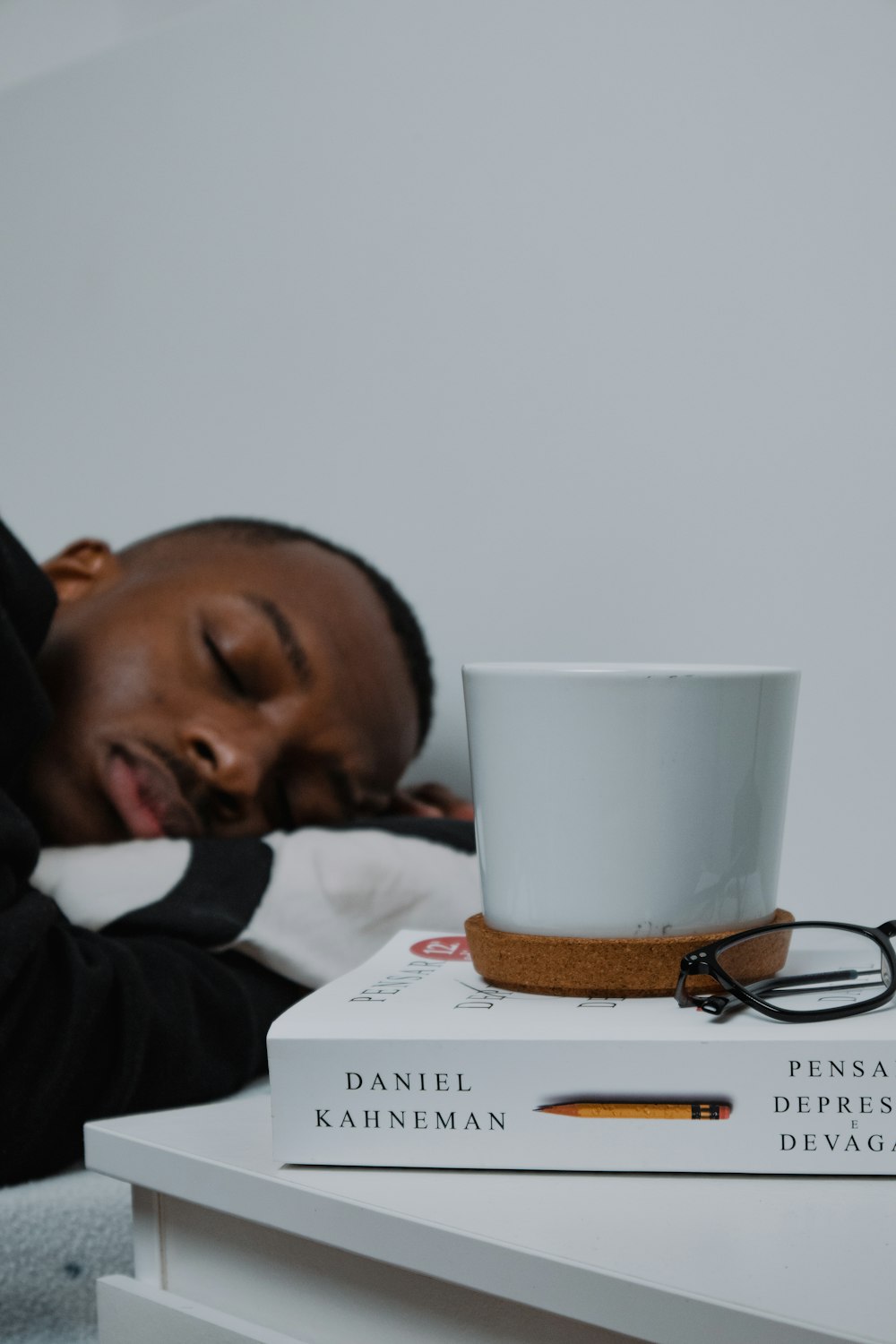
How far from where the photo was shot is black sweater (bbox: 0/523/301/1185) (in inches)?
23.4

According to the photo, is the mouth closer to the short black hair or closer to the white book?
the short black hair

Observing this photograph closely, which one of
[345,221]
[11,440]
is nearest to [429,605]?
[345,221]

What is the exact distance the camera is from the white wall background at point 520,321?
821 mm

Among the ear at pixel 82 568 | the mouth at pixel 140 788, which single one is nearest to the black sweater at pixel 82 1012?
the mouth at pixel 140 788

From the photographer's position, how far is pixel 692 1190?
357 mm

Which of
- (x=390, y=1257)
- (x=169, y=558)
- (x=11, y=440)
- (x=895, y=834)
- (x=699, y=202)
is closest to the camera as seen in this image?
(x=390, y=1257)

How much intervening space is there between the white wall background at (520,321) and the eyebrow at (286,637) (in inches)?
7.0

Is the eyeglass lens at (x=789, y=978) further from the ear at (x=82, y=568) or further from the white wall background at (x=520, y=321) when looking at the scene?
the ear at (x=82, y=568)

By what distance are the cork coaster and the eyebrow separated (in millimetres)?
497

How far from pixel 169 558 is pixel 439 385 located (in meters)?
0.29

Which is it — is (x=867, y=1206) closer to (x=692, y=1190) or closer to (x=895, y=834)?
(x=692, y=1190)

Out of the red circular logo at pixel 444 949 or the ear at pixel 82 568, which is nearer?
the red circular logo at pixel 444 949

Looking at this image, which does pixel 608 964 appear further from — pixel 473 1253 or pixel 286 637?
pixel 286 637

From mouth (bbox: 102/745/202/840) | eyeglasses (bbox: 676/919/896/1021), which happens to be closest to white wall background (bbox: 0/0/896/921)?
mouth (bbox: 102/745/202/840)
